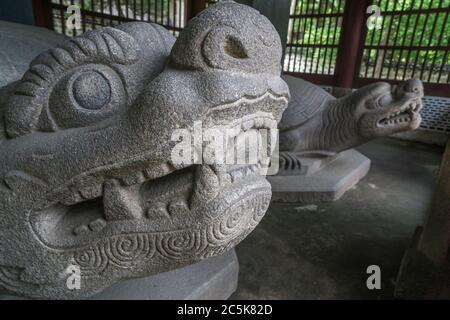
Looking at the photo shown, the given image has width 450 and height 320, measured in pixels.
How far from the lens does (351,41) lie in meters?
4.87

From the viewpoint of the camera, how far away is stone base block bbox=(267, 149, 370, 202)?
2381mm

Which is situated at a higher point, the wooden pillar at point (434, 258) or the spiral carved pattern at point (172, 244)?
the spiral carved pattern at point (172, 244)

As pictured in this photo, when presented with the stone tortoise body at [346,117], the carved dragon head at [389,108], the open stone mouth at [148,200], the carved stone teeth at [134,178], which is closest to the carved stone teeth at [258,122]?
the open stone mouth at [148,200]

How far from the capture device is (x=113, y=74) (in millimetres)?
674

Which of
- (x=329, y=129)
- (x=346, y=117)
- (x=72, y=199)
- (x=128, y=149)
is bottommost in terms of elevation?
(x=329, y=129)

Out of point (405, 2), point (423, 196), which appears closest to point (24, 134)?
point (423, 196)

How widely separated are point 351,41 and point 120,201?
520 centimetres

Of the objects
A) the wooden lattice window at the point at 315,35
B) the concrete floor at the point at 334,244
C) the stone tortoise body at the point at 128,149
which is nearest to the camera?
the stone tortoise body at the point at 128,149

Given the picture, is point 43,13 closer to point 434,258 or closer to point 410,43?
point 434,258

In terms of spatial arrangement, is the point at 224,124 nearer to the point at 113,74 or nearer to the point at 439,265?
the point at 113,74

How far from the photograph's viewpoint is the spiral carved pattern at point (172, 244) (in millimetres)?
667

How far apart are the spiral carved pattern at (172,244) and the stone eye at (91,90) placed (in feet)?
1.00

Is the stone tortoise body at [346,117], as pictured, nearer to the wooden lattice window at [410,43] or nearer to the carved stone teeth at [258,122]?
the carved stone teeth at [258,122]

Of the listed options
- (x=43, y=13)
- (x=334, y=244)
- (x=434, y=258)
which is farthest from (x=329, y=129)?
(x=43, y=13)
